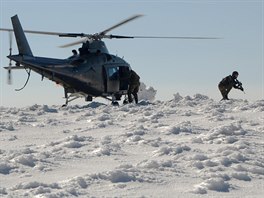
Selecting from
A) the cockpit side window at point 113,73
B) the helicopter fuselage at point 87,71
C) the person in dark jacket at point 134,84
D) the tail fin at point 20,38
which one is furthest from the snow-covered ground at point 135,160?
the cockpit side window at point 113,73

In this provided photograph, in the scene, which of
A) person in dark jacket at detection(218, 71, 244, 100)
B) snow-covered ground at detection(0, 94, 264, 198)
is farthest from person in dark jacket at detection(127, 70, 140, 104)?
snow-covered ground at detection(0, 94, 264, 198)

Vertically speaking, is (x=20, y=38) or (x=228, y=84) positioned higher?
(x=20, y=38)

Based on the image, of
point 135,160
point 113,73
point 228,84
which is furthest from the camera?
point 113,73

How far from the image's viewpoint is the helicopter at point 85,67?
64.2ft

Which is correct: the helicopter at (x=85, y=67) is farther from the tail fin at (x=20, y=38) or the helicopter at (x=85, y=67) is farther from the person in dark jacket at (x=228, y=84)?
the person in dark jacket at (x=228, y=84)

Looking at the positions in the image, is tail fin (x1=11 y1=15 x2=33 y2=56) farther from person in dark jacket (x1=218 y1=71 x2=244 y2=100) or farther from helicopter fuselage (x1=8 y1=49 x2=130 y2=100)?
person in dark jacket (x1=218 y1=71 x2=244 y2=100)

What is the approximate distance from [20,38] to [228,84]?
Answer: 8651 millimetres

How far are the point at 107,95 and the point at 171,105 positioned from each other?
706cm

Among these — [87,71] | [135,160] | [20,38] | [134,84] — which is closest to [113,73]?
[87,71]

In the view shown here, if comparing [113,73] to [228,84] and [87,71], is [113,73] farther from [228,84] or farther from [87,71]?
[228,84]

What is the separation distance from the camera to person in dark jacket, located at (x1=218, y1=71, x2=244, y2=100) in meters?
19.7

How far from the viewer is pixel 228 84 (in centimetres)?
1967

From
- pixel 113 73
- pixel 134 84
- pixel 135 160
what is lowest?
pixel 135 160

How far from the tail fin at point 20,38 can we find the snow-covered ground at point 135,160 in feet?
31.2
